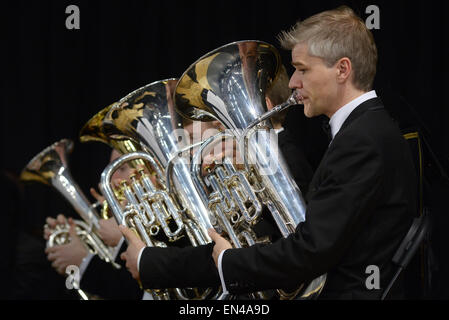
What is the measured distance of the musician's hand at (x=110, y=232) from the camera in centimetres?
262

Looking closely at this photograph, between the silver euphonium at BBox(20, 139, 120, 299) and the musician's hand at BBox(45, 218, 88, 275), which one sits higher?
the silver euphonium at BBox(20, 139, 120, 299)

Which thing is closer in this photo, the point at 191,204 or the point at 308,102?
the point at 308,102

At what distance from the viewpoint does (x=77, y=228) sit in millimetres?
2920

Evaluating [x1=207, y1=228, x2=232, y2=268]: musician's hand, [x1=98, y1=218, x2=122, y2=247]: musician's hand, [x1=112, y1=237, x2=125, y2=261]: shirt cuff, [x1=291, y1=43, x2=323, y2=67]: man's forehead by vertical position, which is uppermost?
[x1=291, y1=43, x2=323, y2=67]: man's forehead

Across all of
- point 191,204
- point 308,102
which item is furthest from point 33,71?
point 308,102

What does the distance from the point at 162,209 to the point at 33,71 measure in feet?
5.97

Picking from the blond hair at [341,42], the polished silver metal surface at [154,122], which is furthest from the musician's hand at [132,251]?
the blond hair at [341,42]

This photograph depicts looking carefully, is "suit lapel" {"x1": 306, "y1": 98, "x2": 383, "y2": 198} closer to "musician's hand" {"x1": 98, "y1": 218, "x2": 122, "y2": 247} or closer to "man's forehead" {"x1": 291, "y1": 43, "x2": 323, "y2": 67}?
"man's forehead" {"x1": 291, "y1": 43, "x2": 323, "y2": 67}

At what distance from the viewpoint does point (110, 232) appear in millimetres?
2639

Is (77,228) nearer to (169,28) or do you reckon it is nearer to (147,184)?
(147,184)

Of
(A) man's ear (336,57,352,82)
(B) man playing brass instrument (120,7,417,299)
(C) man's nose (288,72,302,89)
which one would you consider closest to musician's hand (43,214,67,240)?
(B) man playing brass instrument (120,7,417,299)

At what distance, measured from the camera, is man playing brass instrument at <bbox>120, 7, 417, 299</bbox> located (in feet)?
5.20

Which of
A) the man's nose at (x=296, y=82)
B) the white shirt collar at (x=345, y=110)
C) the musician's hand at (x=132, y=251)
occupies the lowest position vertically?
the musician's hand at (x=132, y=251)

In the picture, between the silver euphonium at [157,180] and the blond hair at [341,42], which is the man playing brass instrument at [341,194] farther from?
the silver euphonium at [157,180]
